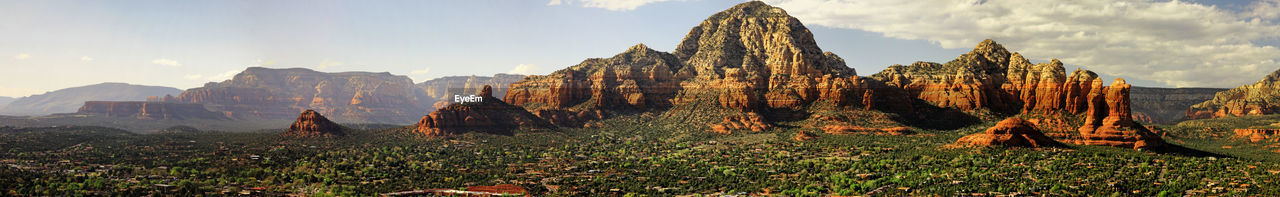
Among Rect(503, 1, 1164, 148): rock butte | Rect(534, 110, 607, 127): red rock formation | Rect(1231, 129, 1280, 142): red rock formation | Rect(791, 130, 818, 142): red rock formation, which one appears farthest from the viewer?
Rect(534, 110, 607, 127): red rock formation

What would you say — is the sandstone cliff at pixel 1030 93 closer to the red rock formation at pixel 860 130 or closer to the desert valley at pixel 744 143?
the desert valley at pixel 744 143

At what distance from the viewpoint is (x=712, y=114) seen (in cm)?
15700

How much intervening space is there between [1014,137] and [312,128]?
14105 cm

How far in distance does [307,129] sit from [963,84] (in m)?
151

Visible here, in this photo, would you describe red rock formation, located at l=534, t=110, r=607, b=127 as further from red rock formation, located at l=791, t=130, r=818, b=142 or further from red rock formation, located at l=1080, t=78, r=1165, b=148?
red rock formation, located at l=1080, t=78, r=1165, b=148

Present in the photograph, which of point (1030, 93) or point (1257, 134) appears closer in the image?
point (1257, 134)

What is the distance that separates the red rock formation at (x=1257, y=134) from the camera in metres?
116

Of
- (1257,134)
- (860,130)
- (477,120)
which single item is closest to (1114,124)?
(860,130)

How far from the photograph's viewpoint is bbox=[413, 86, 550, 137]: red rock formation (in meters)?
152

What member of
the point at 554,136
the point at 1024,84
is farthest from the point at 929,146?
the point at 554,136

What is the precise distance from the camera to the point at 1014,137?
87.5 meters

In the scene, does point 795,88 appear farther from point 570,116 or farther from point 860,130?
point 570,116

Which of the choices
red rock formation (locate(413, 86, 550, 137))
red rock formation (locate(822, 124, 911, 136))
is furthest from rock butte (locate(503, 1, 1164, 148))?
red rock formation (locate(413, 86, 550, 137))

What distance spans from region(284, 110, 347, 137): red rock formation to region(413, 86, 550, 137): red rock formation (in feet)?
61.4
